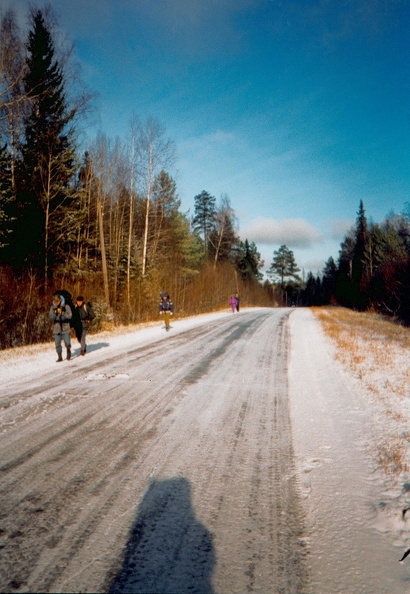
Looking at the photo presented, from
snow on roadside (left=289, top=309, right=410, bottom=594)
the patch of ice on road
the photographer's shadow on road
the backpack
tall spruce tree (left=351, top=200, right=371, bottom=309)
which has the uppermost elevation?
tall spruce tree (left=351, top=200, right=371, bottom=309)

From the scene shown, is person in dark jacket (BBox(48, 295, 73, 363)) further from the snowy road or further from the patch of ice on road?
the snowy road

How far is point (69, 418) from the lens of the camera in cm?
443

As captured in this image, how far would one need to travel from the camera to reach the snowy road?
6.59ft

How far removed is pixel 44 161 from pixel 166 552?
18.7 m

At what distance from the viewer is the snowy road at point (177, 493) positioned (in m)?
2.01

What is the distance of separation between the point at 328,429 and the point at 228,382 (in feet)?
7.87

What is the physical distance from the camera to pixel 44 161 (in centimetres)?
1659

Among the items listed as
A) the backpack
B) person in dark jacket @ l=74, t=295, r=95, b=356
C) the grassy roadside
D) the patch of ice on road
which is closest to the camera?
the grassy roadside

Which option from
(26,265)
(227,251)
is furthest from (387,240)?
(26,265)

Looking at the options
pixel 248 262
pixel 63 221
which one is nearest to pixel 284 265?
pixel 248 262

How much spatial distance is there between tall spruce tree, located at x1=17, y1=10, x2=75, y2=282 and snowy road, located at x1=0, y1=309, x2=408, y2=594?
12447 mm

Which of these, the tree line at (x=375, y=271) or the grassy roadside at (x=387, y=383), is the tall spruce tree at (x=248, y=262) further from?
the grassy roadside at (x=387, y=383)

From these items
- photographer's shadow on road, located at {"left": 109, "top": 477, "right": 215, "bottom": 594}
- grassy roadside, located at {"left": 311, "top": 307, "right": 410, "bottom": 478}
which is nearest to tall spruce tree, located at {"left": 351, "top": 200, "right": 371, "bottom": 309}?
grassy roadside, located at {"left": 311, "top": 307, "right": 410, "bottom": 478}

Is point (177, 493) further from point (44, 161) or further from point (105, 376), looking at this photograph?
point (44, 161)
